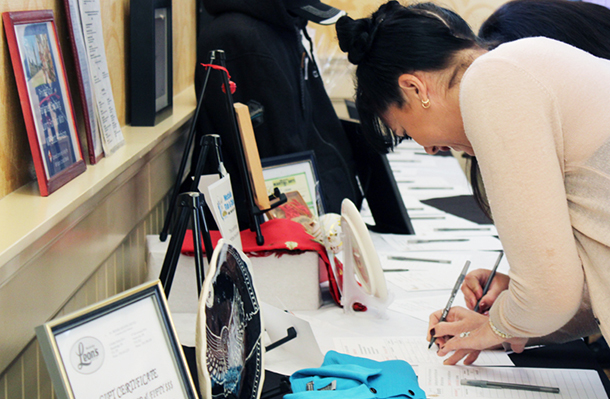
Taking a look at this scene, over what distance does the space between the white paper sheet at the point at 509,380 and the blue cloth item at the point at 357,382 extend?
0.26 feet

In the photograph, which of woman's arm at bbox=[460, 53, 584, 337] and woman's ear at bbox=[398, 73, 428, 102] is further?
woman's ear at bbox=[398, 73, 428, 102]

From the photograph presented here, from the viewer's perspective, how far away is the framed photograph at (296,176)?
1.70m

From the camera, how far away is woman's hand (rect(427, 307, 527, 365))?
1.10 metres

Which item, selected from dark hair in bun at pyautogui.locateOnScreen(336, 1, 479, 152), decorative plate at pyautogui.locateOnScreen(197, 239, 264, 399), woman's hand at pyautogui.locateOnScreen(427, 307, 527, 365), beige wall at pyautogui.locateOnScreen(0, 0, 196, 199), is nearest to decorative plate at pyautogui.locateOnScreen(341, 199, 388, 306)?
woman's hand at pyautogui.locateOnScreen(427, 307, 527, 365)

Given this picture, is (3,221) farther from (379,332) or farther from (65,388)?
(379,332)

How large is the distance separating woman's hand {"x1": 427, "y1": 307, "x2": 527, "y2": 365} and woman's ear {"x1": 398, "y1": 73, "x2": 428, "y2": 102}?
17.9 inches

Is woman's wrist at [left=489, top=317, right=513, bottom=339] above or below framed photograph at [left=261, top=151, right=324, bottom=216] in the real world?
above

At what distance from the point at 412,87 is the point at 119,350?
681 mm

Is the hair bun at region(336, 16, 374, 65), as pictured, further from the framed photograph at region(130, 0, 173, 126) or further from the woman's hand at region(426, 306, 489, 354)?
the framed photograph at region(130, 0, 173, 126)

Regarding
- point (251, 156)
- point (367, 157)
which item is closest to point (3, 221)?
point (251, 156)

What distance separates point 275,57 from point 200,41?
246 millimetres

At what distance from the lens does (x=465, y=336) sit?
1.14 meters

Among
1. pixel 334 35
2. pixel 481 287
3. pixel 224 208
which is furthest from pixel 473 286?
pixel 334 35

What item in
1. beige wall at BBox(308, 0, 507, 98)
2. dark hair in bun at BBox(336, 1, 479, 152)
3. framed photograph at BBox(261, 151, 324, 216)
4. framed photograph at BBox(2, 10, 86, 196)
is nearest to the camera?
framed photograph at BBox(2, 10, 86, 196)
